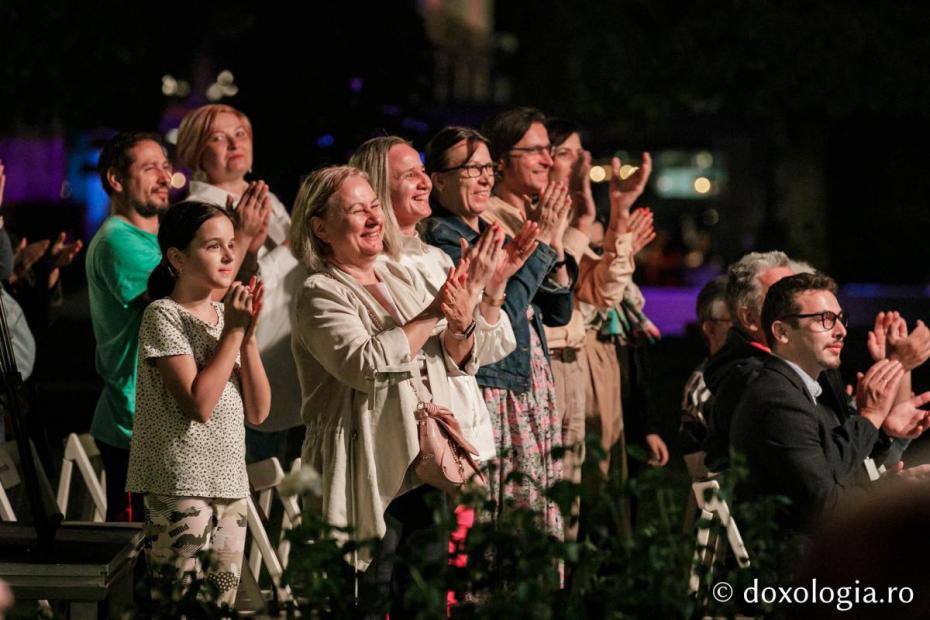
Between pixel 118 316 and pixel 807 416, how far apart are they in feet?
8.16

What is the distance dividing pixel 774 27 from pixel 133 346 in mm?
11412

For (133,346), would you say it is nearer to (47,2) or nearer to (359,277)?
(359,277)

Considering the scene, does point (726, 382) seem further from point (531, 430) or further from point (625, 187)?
point (625, 187)

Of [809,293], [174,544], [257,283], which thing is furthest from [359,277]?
[809,293]

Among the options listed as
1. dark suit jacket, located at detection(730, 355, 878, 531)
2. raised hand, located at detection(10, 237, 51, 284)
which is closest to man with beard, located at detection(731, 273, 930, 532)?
dark suit jacket, located at detection(730, 355, 878, 531)

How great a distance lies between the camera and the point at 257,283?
4.59m

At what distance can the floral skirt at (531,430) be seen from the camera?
5.68 m

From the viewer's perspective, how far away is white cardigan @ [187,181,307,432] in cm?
596

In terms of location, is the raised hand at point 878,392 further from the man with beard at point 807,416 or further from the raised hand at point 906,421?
the raised hand at point 906,421

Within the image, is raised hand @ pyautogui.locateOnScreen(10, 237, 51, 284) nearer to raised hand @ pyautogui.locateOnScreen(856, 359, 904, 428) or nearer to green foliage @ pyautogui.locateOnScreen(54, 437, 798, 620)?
raised hand @ pyautogui.locateOnScreen(856, 359, 904, 428)

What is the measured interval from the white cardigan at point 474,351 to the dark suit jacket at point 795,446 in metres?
0.81

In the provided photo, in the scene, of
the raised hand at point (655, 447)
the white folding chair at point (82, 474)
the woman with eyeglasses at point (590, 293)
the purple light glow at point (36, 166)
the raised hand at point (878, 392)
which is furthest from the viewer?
the purple light glow at point (36, 166)

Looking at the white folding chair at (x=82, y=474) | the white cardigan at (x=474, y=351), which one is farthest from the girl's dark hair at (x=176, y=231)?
the white folding chair at (x=82, y=474)

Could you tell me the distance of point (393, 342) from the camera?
4758mm
